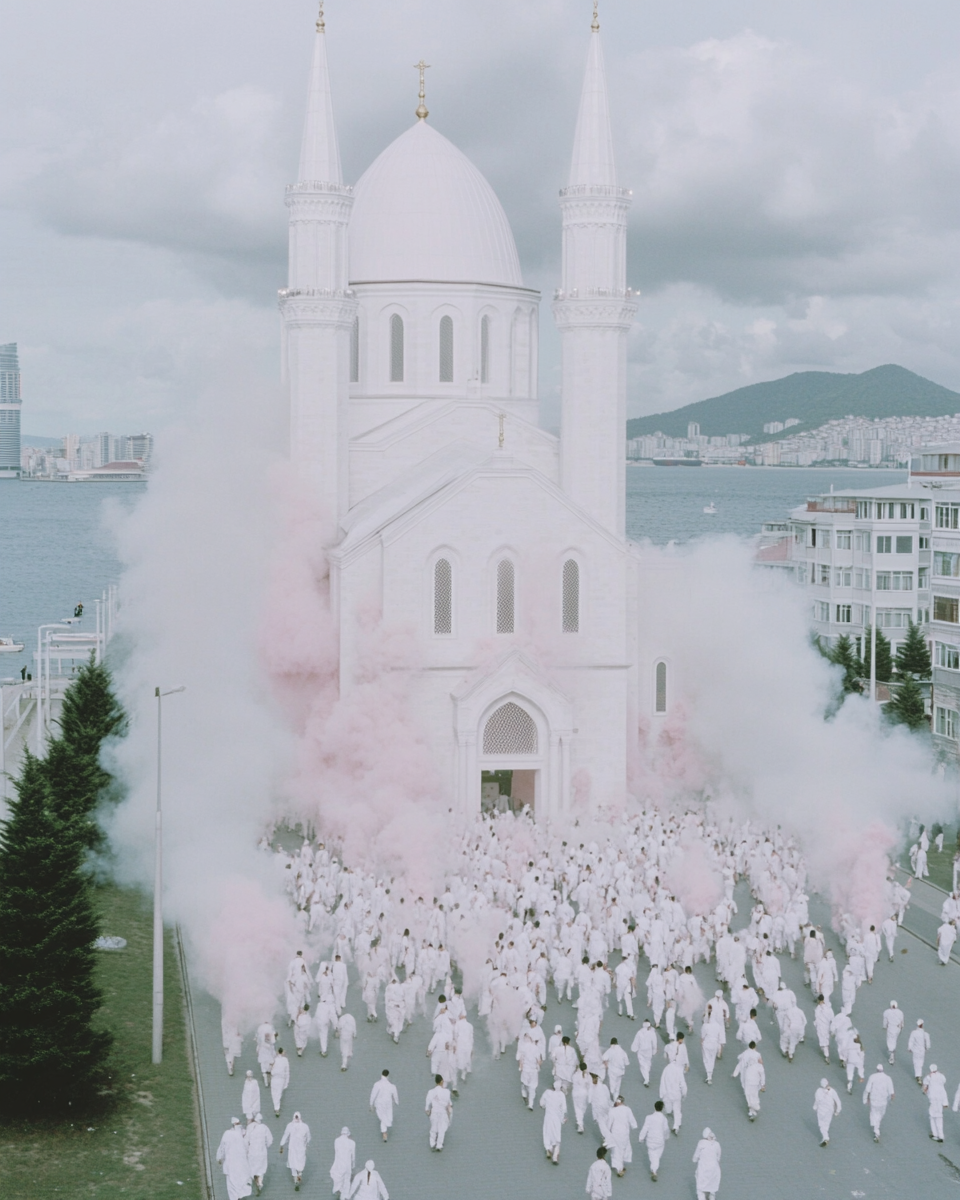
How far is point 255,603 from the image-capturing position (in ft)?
136

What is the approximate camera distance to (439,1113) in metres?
21.0

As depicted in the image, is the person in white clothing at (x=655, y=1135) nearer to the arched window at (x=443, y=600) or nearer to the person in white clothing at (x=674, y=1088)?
the person in white clothing at (x=674, y=1088)

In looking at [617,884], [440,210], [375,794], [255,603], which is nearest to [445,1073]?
[617,884]

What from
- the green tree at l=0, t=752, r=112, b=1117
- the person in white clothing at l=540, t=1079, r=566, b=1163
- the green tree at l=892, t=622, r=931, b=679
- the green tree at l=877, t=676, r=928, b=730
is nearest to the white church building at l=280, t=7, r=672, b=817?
the green tree at l=877, t=676, r=928, b=730

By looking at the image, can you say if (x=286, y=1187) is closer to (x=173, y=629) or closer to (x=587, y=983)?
(x=587, y=983)

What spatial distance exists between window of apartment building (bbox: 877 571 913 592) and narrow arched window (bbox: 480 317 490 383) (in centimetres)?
2365

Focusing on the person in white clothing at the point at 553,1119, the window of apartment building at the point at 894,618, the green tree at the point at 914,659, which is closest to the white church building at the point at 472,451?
the green tree at the point at 914,659

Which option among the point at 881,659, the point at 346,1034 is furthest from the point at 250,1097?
the point at 881,659

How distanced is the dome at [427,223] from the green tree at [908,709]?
18807 mm

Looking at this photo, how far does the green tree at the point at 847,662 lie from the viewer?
52.3 m

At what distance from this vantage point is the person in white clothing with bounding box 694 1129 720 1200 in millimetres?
19109

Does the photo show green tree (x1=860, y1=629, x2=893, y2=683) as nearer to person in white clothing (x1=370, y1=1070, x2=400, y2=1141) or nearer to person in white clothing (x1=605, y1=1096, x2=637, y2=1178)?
person in white clothing (x1=605, y1=1096, x2=637, y2=1178)

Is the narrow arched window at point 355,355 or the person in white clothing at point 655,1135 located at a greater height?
the narrow arched window at point 355,355

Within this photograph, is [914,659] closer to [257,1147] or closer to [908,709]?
[908,709]
